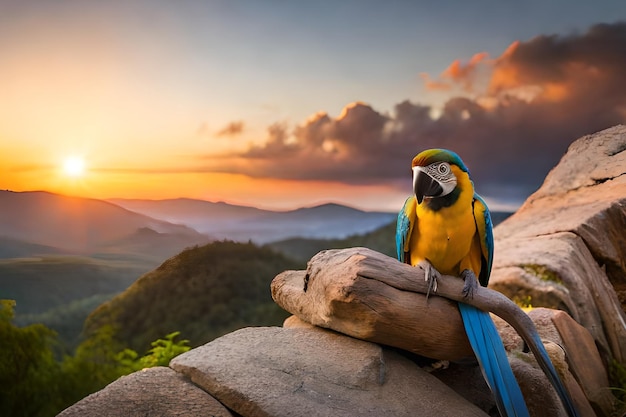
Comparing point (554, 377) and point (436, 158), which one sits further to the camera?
point (554, 377)

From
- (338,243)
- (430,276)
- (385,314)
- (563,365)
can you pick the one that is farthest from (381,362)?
(338,243)

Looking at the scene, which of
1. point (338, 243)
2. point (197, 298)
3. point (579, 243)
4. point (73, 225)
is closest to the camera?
point (73, 225)

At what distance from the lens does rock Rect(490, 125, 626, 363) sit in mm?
3312

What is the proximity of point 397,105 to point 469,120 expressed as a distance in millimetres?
877

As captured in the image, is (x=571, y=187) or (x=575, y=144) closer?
(x=571, y=187)

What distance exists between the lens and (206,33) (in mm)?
3504

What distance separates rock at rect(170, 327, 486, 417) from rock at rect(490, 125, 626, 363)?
4.87 feet

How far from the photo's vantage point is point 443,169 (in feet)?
6.60

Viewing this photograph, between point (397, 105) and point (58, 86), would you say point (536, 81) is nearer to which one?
point (397, 105)

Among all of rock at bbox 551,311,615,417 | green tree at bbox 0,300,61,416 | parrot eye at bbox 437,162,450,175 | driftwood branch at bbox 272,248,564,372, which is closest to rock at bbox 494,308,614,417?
rock at bbox 551,311,615,417

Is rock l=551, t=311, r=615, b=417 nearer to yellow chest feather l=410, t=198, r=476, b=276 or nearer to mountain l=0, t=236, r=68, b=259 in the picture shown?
Answer: yellow chest feather l=410, t=198, r=476, b=276

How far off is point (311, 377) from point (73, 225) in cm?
182

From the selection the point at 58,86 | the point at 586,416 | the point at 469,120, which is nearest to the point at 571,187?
the point at 469,120

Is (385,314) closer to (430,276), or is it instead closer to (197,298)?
(430,276)
